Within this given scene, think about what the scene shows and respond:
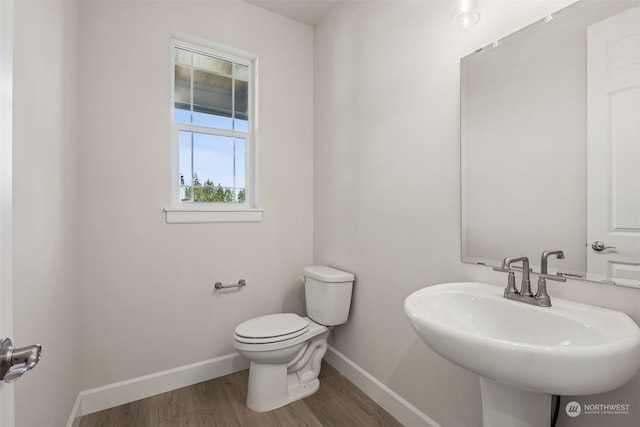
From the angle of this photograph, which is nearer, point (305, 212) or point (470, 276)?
point (470, 276)

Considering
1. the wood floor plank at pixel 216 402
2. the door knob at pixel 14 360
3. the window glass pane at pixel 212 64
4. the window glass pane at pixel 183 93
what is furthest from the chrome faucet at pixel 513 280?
the window glass pane at pixel 212 64

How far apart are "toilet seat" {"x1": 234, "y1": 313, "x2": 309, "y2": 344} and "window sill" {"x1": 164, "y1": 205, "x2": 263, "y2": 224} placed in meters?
0.72

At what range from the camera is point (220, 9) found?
2.07 m

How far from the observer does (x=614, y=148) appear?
917 mm

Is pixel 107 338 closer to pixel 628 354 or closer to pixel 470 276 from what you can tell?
pixel 470 276

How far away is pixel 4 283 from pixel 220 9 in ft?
7.20

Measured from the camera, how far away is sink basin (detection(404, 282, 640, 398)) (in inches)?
26.2

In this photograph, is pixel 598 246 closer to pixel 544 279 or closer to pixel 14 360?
pixel 544 279

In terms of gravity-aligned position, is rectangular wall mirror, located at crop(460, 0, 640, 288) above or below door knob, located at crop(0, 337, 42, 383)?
above

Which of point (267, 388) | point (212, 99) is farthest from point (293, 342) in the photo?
point (212, 99)

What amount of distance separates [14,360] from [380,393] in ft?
5.72

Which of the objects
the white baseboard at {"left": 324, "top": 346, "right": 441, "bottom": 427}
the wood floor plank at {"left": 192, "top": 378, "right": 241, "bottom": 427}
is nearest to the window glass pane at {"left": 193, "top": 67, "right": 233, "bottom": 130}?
the wood floor plank at {"left": 192, "top": 378, "right": 241, "bottom": 427}

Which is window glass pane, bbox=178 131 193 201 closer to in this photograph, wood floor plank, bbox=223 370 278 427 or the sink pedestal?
wood floor plank, bbox=223 370 278 427

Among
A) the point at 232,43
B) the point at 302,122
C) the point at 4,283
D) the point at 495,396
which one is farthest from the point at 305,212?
the point at 4,283
